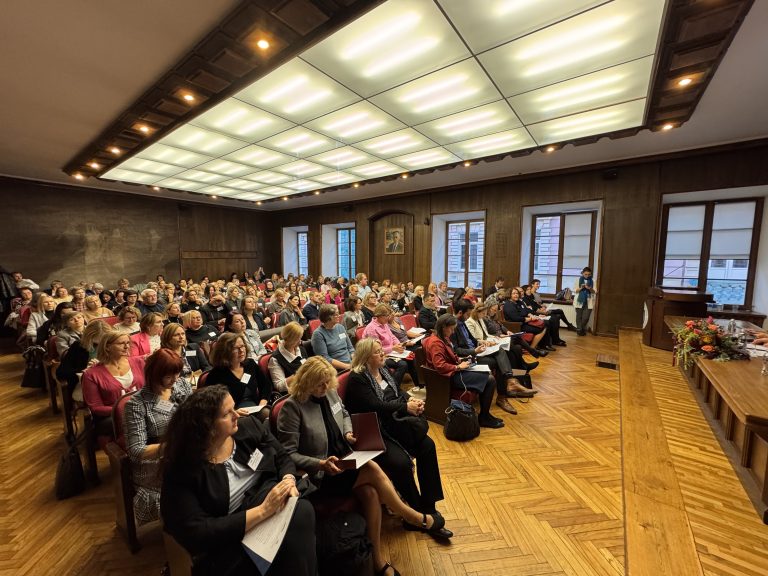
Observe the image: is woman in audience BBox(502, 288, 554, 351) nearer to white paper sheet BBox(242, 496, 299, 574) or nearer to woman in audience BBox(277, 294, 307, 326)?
woman in audience BBox(277, 294, 307, 326)

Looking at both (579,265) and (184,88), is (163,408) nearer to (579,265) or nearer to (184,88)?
(184,88)

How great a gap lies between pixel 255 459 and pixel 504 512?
6.26ft

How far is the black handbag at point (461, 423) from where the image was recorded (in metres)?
3.39

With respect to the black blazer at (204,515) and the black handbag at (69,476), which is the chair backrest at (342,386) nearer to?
the black blazer at (204,515)

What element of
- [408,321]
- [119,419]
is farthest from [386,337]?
[119,419]

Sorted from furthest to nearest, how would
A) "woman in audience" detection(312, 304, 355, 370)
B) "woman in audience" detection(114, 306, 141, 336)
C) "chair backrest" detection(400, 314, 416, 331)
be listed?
1. "chair backrest" detection(400, 314, 416, 331)
2. "woman in audience" detection(114, 306, 141, 336)
3. "woman in audience" detection(312, 304, 355, 370)

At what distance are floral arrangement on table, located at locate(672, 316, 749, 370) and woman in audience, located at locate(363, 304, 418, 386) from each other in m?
3.36

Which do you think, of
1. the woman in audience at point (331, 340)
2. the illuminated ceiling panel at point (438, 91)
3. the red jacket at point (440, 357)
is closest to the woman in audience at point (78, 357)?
the woman in audience at point (331, 340)

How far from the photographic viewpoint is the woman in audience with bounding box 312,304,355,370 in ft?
12.9

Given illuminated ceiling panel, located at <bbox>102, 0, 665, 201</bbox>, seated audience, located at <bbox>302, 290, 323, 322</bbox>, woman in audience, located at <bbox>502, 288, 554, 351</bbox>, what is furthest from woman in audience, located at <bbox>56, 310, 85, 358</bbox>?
woman in audience, located at <bbox>502, 288, 554, 351</bbox>

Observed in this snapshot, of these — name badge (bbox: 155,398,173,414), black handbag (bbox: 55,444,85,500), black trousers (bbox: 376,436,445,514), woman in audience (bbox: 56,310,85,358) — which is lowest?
black handbag (bbox: 55,444,85,500)

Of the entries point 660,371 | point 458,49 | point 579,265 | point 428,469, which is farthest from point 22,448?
point 579,265

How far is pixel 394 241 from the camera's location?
11133 millimetres

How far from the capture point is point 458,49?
3.16 meters
